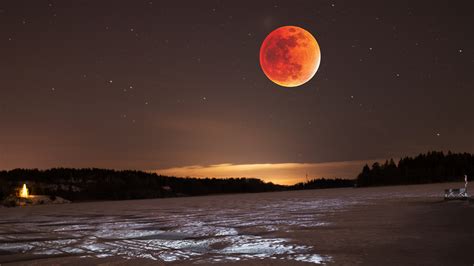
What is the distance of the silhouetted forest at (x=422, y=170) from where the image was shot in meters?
151

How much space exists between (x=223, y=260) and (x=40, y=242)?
22.8 ft

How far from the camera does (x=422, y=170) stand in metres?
155

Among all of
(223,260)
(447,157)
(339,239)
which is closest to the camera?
(223,260)

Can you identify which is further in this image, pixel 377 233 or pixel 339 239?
pixel 377 233

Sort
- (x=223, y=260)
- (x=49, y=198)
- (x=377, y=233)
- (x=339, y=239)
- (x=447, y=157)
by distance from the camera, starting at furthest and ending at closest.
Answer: (x=447, y=157) < (x=49, y=198) < (x=377, y=233) < (x=339, y=239) < (x=223, y=260)

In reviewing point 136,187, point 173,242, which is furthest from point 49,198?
point 173,242

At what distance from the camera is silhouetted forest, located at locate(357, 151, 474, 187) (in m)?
151

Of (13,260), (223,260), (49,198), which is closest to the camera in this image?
(223,260)

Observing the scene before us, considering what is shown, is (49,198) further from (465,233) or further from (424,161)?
(424,161)

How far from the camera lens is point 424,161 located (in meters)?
163

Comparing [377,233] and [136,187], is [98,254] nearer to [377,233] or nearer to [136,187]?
[377,233]

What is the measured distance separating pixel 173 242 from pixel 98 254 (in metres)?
2.40

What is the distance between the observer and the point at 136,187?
161m

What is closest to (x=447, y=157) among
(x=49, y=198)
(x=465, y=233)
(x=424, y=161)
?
(x=424, y=161)
